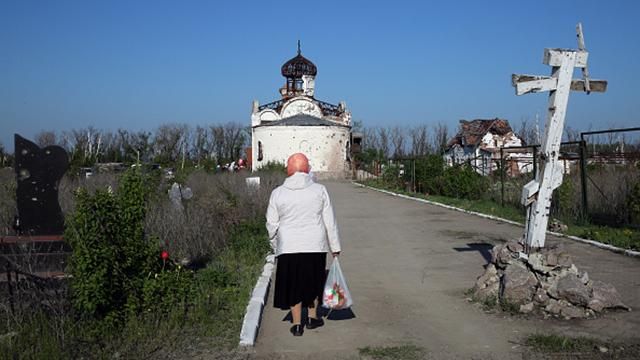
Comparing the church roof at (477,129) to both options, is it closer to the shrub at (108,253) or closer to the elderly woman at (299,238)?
the elderly woman at (299,238)

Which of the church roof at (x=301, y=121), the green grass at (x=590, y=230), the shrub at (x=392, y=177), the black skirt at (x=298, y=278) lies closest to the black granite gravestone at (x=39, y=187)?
the black skirt at (x=298, y=278)

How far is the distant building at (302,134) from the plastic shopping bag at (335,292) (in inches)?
1656

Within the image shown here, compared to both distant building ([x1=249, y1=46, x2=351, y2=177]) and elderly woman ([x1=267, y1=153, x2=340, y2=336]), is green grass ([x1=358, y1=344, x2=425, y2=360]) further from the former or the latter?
distant building ([x1=249, y1=46, x2=351, y2=177])

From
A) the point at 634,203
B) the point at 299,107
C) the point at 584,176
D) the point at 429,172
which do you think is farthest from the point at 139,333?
the point at 299,107

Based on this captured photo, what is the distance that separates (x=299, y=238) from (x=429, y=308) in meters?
2.15

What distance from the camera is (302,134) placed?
49.2 m

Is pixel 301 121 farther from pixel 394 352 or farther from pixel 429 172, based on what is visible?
pixel 394 352

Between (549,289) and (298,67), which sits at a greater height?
(298,67)

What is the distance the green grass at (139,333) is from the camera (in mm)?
5734

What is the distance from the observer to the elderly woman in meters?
6.43

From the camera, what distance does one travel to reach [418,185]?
30.0 meters

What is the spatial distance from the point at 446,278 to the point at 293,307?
11.6ft

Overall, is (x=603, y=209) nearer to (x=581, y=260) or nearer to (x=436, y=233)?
(x=436, y=233)

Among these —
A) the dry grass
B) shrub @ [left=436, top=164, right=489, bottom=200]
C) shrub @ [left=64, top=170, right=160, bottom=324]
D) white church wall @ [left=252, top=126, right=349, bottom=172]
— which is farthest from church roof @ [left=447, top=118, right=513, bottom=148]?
shrub @ [left=64, top=170, right=160, bottom=324]
